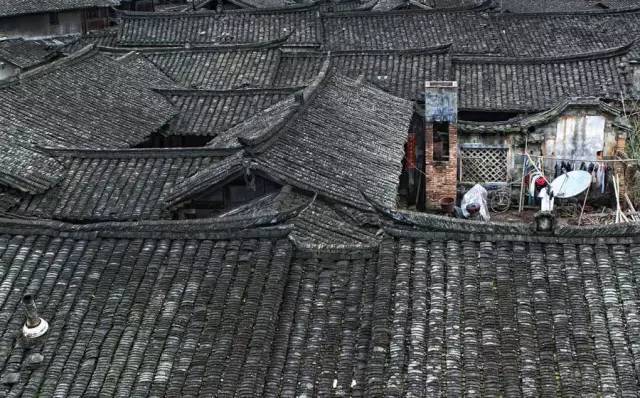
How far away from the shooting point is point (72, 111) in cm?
2284

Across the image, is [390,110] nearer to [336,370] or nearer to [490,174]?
[490,174]

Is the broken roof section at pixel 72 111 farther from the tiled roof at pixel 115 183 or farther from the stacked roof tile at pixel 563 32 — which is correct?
the stacked roof tile at pixel 563 32

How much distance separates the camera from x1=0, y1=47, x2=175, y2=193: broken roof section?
19.7 m

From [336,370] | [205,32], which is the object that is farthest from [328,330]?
[205,32]

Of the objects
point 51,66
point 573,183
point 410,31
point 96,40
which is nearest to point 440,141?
point 573,183

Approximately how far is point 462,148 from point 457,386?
1604 centimetres

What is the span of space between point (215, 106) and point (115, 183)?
21.9ft

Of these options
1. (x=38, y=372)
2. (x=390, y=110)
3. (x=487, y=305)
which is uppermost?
(x=390, y=110)

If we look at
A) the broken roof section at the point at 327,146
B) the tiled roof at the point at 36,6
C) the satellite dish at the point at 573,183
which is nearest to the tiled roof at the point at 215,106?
the broken roof section at the point at 327,146

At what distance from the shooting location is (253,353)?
1025 centimetres

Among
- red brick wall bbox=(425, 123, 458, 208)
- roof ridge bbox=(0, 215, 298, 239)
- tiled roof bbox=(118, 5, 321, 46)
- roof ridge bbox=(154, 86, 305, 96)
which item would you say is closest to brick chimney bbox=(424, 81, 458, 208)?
red brick wall bbox=(425, 123, 458, 208)

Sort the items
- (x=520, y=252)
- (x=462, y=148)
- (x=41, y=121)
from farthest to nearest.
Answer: (x=462, y=148), (x=41, y=121), (x=520, y=252)

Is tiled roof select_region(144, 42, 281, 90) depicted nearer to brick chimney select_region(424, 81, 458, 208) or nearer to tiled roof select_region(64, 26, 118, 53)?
brick chimney select_region(424, 81, 458, 208)

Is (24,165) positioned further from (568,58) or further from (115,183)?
(568,58)
